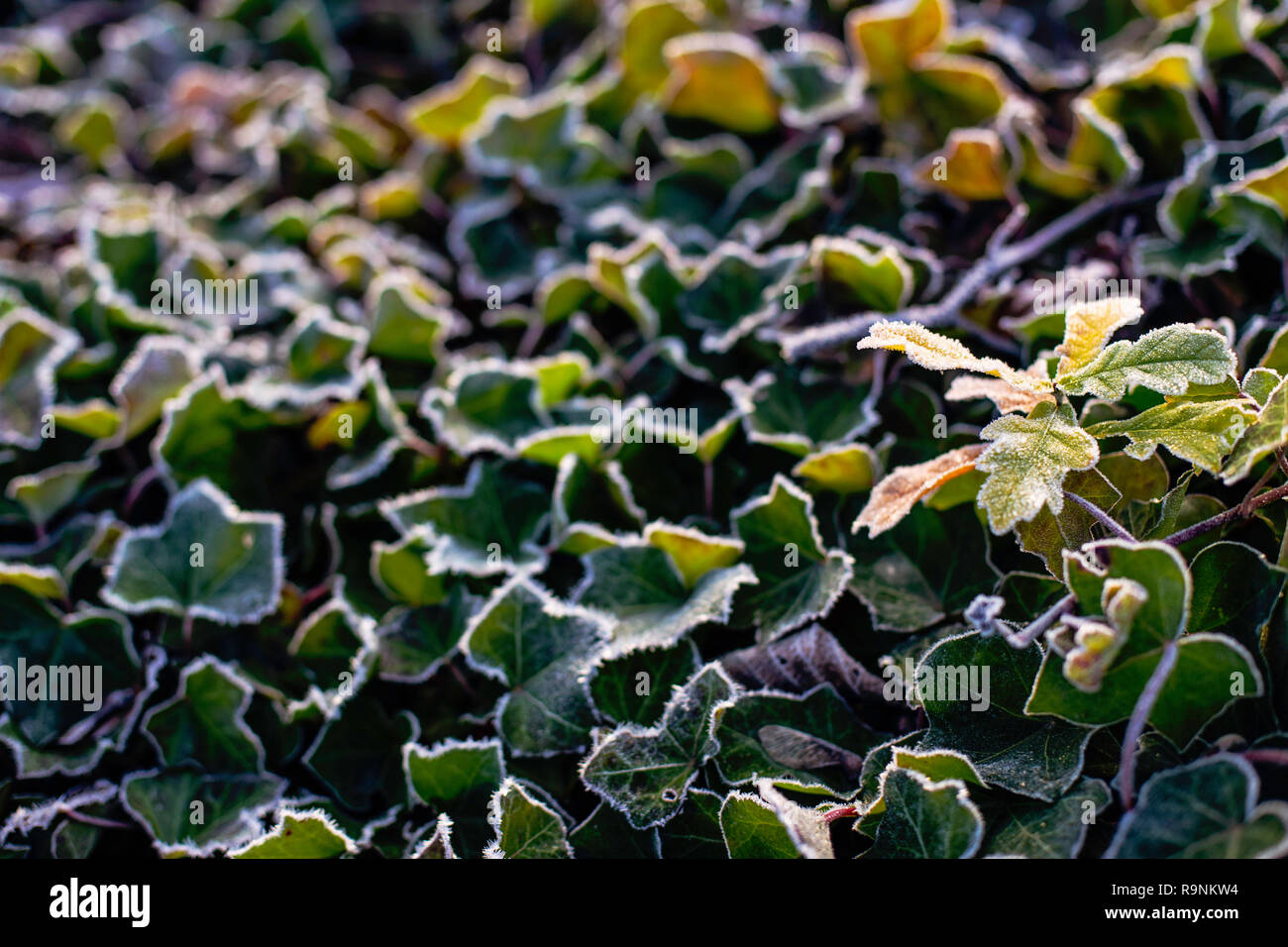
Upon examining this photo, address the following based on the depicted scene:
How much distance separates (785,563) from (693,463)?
233mm

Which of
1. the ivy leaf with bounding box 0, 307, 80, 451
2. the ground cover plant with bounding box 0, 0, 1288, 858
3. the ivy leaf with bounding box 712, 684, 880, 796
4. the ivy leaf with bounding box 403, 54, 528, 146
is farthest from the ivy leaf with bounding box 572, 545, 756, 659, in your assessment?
the ivy leaf with bounding box 403, 54, 528, 146

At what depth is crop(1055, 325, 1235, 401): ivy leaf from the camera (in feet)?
3.06

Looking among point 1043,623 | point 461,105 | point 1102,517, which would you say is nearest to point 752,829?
point 1043,623

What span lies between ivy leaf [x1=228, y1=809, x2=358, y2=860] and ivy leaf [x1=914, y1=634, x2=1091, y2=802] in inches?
24.0

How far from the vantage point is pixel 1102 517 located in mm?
979

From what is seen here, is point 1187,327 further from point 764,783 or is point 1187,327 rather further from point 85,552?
point 85,552

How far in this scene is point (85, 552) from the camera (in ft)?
4.69

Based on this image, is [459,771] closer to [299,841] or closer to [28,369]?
[299,841]

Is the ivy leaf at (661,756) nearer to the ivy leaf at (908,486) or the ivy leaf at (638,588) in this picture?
the ivy leaf at (638,588)
